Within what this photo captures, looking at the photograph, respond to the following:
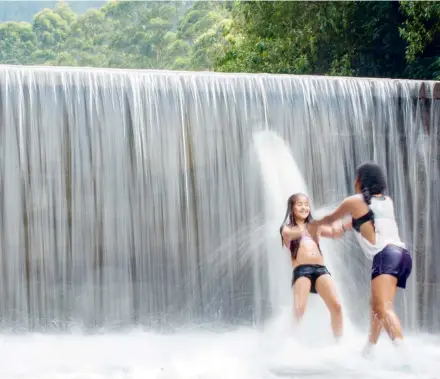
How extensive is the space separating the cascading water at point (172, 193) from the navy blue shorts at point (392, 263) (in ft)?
3.18

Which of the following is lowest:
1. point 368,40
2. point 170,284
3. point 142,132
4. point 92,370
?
point 92,370

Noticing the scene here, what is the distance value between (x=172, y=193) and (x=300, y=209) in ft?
4.99

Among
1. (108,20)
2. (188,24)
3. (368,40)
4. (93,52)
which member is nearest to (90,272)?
(368,40)

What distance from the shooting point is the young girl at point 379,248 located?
9.11m

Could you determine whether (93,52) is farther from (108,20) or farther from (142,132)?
(142,132)

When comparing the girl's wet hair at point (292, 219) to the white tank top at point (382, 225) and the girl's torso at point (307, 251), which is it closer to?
the girl's torso at point (307, 251)

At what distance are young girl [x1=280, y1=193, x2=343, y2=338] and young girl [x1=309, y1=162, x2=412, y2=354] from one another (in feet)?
0.41

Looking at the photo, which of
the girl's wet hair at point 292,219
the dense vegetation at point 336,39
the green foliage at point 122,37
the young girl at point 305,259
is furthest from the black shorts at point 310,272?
the green foliage at point 122,37

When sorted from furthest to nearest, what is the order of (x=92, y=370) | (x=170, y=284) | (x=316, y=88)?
(x=316, y=88) < (x=170, y=284) < (x=92, y=370)

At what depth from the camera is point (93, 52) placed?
58750mm

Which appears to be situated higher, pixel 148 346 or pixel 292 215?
pixel 292 215

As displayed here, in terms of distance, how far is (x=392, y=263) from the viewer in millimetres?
9117

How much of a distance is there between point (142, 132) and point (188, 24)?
45.2 m

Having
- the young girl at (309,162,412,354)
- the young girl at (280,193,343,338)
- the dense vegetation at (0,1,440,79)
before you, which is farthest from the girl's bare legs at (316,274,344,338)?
the dense vegetation at (0,1,440,79)
